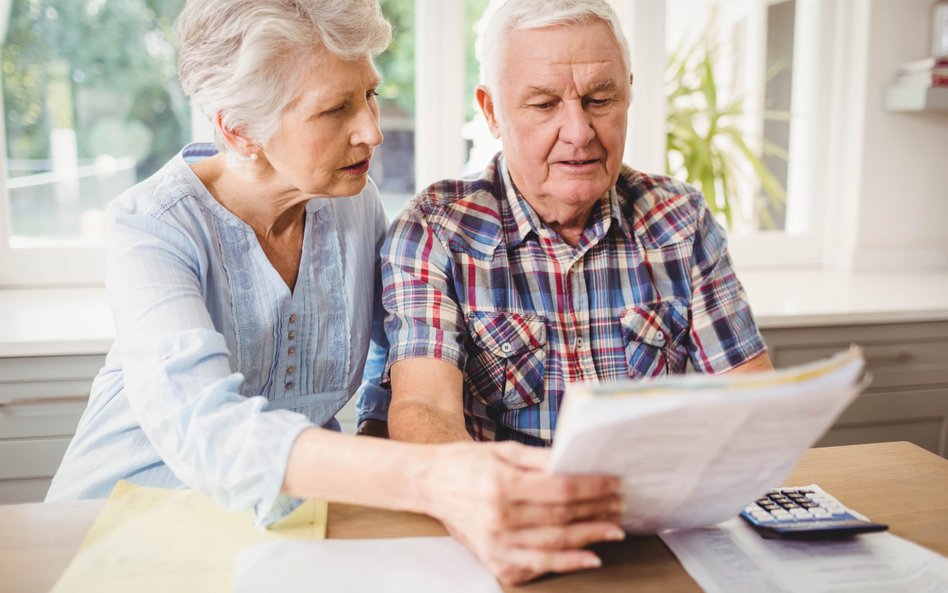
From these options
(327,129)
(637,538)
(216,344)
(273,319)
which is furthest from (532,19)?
(637,538)

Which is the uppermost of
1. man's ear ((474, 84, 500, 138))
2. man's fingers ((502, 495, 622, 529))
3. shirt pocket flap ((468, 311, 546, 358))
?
man's ear ((474, 84, 500, 138))

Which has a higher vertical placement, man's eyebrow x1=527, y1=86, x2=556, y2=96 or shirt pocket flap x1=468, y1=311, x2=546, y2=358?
man's eyebrow x1=527, y1=86, x2=556, y2=96

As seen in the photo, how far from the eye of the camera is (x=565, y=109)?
1.39 metres

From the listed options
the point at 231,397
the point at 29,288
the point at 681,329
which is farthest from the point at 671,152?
the point at 231,397

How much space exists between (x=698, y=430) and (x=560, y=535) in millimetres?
178

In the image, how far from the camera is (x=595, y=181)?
141 cm

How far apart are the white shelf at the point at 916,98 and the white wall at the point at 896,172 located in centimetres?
5

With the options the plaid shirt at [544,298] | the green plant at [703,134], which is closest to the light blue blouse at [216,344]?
the plaid shirt at [544,298]

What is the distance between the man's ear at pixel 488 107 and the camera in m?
1.49

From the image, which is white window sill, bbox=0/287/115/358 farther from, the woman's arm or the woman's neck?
the woman's arm

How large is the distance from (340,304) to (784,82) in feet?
7.22

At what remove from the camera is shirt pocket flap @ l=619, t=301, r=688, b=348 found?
1.42 m

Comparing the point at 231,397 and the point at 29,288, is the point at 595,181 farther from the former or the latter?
the point at 29,288

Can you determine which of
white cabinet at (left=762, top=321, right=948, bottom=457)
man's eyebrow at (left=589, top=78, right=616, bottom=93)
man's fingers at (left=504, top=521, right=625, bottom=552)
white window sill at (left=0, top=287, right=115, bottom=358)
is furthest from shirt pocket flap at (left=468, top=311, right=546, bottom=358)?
white cabinet at (left=762, top=321, right=948, bottom=457)
